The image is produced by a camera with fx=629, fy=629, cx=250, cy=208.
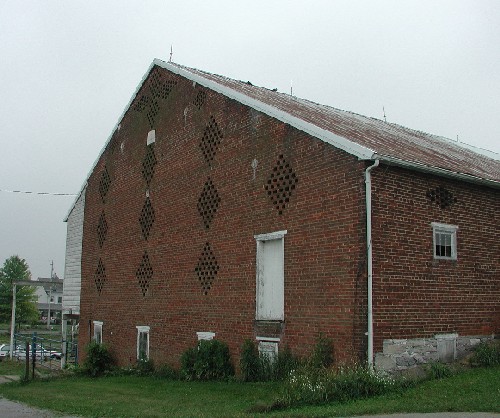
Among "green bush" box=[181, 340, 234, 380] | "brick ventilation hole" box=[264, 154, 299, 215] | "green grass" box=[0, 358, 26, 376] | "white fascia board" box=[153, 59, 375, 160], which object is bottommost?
"green grass" box=[0, 358, 26, 376]

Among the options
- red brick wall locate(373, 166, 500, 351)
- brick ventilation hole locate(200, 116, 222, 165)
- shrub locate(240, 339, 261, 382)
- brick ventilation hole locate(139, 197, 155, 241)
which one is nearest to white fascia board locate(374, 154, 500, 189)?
red brick wall locate(373, 166, 500, 351)

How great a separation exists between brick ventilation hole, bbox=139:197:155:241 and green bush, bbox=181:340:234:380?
5.05 m

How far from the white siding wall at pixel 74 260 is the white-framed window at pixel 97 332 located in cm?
182

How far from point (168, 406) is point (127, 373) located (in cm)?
777

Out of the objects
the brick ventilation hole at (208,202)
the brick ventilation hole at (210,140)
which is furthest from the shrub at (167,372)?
the brick ventilation hole at (210,140)

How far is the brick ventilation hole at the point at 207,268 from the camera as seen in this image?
16188 millimetres

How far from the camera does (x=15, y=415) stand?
11766 millimetres

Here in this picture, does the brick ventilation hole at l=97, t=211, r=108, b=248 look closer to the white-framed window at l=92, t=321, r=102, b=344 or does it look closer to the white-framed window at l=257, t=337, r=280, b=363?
the white-framed window at l=92, t=321, r=102, b=344

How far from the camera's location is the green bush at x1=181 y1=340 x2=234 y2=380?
49.0ft

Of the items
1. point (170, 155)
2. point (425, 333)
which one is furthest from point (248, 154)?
point (425, 333)

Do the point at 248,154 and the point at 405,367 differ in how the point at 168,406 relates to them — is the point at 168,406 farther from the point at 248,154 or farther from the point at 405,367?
the point at 248,154

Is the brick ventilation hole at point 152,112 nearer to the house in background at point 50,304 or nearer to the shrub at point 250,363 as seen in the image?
the shrub at point 250,363

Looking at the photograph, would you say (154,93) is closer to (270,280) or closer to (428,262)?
(270,280)

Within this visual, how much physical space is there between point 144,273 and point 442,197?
995cm
